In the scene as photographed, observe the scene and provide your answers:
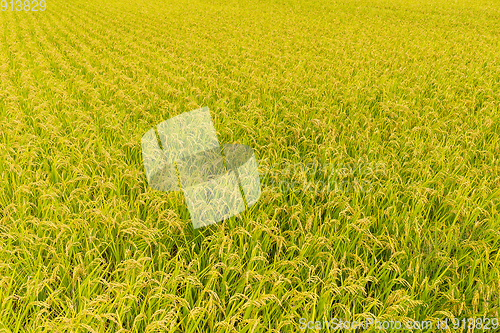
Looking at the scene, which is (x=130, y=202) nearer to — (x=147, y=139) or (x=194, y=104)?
(x=147, y=139)

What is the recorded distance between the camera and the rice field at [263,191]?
2.02 meters

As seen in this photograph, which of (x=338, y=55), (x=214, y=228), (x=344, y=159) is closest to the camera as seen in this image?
(x=214, y=228)

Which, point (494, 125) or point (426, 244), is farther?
point (494, 125)

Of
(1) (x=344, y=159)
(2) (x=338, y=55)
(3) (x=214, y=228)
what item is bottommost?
(3) (x=214, y=228)

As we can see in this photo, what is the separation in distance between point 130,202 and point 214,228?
792mm

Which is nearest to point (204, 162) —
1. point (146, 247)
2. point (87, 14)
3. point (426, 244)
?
point (146, 247)

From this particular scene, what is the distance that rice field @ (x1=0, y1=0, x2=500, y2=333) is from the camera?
2.02 meters

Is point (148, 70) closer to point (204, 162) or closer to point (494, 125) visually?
point (204, 162)

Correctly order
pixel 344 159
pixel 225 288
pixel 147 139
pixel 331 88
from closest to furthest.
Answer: pixel 225 288 < pixel 344 159 < pixel 147 139 < pixel 331 88

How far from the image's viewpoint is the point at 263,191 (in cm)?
296

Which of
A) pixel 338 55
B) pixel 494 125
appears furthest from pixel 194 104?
pixel 338 55

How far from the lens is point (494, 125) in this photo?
4.79 m

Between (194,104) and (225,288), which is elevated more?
(194,104)

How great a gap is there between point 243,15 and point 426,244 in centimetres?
1670
